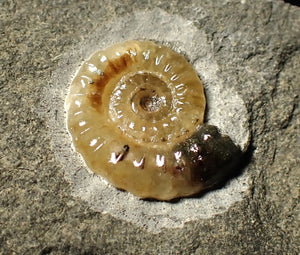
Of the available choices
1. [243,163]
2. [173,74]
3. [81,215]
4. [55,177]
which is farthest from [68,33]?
[243,163]

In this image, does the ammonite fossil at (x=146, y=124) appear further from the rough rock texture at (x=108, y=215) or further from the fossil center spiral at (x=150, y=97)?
the rough rock texture at (x=108, y=215)

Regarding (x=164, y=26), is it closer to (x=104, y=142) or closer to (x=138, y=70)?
(x=138, y=70)

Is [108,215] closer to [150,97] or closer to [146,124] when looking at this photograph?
[146,124]

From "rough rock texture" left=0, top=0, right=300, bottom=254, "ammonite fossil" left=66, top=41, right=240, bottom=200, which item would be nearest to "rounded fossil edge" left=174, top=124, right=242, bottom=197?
"ammonite fossil" left=66, top=41, right=240, bottom=200

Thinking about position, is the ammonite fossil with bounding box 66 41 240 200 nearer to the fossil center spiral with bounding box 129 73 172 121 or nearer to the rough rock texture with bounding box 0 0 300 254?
the fossil center spiral with bounding box 129 73 172 121

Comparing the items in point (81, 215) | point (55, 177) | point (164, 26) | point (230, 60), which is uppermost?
point (164, 26)

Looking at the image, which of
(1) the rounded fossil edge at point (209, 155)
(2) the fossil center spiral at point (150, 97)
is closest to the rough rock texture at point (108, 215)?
(1) the rounded fossil edge at point (209, 155)
